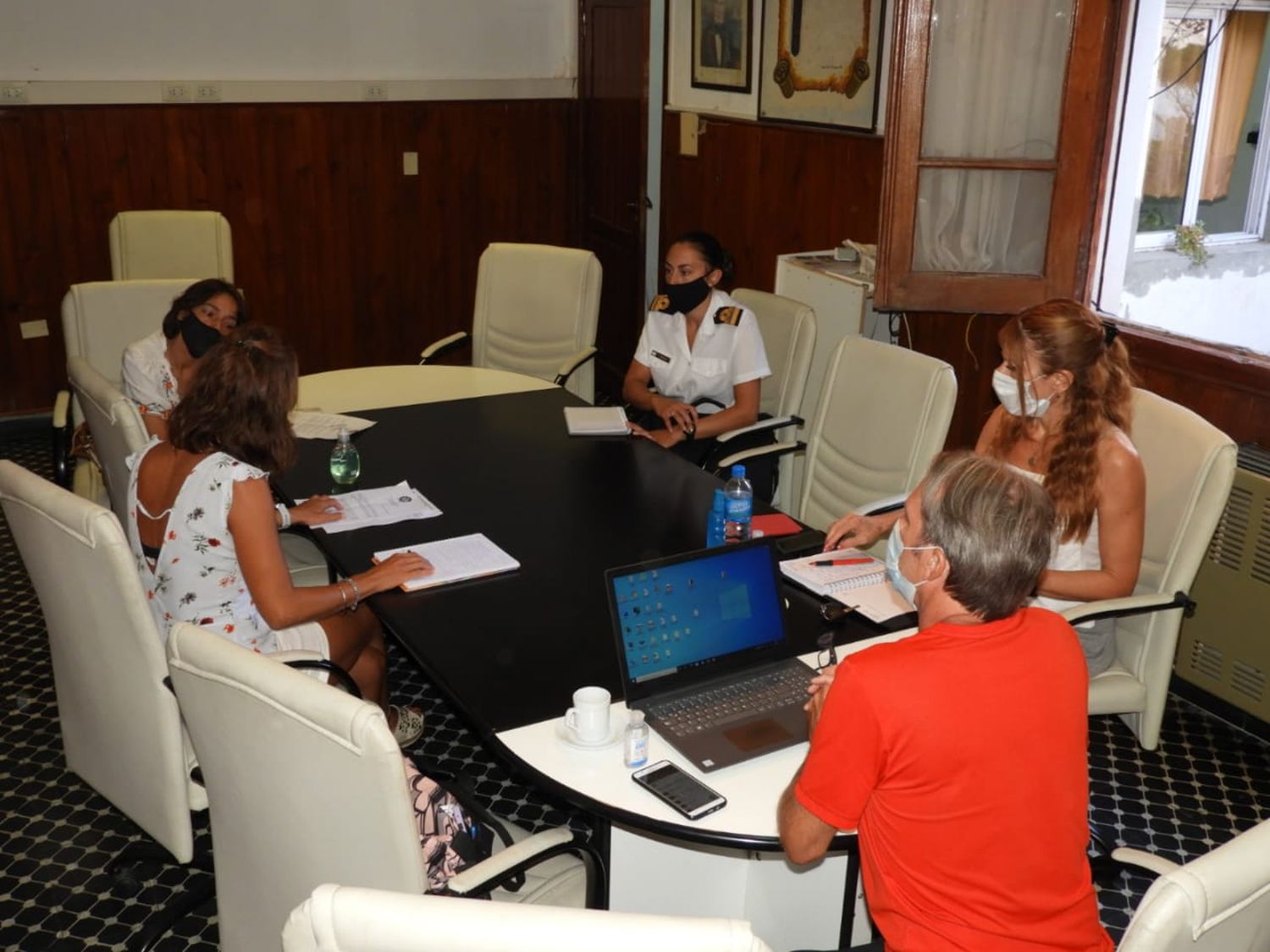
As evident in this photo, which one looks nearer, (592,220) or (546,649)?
(546,649)

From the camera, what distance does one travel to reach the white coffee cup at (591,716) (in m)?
2.09

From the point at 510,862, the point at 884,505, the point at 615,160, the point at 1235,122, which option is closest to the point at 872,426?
the point at 884,505

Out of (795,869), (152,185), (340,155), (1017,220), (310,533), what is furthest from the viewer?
(340,155)

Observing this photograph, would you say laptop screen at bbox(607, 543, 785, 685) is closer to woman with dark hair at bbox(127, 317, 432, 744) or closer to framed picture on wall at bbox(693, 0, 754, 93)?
woman with dark hair at bbox(127, 317, 432, 744)

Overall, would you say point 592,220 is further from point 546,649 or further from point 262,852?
point 262,852

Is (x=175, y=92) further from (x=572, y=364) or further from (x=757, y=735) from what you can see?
(x=757, y=735)

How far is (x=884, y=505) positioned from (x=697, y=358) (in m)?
1.27

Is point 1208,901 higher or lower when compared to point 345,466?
higher

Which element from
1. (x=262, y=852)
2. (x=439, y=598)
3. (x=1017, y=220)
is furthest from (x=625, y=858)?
(x=1017, y=220)

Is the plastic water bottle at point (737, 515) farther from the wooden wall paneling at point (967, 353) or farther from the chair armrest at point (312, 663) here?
the wooden wall paneling at point (967, 353)

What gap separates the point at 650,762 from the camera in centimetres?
207

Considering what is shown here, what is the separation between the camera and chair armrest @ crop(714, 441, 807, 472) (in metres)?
3.90

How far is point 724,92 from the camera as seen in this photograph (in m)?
5.91

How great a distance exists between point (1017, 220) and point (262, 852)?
10.6 ft
